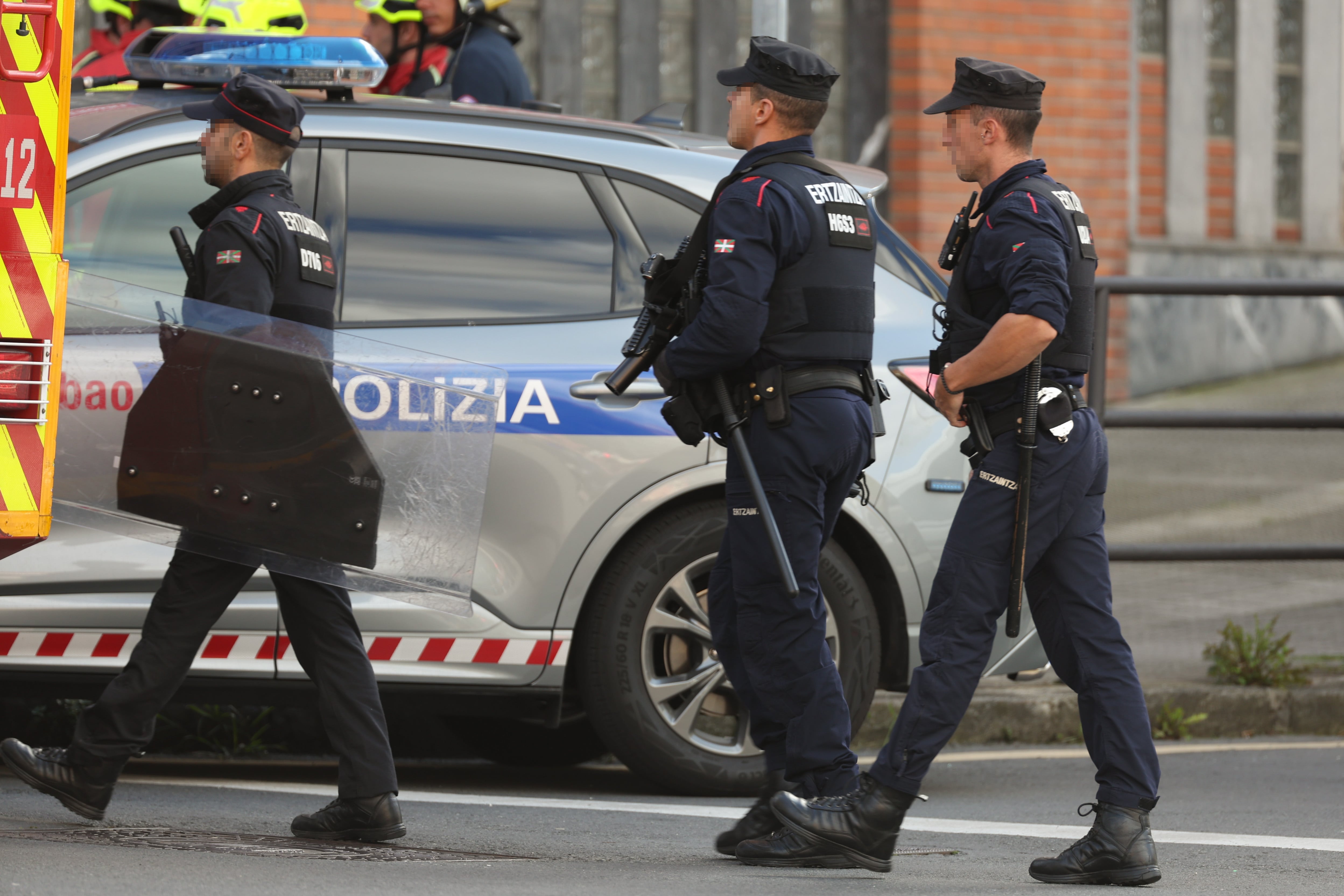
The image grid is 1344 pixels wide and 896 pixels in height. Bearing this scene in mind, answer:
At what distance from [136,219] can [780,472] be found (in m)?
1.99

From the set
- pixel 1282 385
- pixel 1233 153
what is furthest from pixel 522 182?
pixel 1233 153

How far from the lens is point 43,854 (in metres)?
4.08

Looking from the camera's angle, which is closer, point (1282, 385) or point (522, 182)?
point (522, 182)

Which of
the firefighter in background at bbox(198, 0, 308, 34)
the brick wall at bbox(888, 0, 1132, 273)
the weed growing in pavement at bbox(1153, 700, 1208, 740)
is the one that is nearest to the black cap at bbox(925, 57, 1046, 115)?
the weed growing in pavement at bbox(1153, 700, 1208, 740)

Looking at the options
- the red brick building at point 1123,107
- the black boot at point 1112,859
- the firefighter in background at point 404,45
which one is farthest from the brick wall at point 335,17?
the black boot at point 1112,859

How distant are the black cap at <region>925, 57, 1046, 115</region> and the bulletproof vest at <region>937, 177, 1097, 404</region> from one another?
0.61 feet

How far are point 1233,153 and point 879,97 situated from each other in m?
3.12

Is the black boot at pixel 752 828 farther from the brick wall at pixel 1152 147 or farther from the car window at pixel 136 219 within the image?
the brick wall at pixel 1152 147

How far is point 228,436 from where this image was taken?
446 cm

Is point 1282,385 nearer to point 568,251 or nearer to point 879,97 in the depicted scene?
point 879,97

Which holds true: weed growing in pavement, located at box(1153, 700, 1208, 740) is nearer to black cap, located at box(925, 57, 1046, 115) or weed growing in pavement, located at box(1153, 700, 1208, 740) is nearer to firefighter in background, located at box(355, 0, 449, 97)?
black cap, located at box(925, 57, 1046, 115)

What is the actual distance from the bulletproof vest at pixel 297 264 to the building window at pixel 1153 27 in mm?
8798

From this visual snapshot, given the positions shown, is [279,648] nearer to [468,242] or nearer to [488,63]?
[468,242]

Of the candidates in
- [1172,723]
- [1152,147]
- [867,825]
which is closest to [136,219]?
[867,825]
